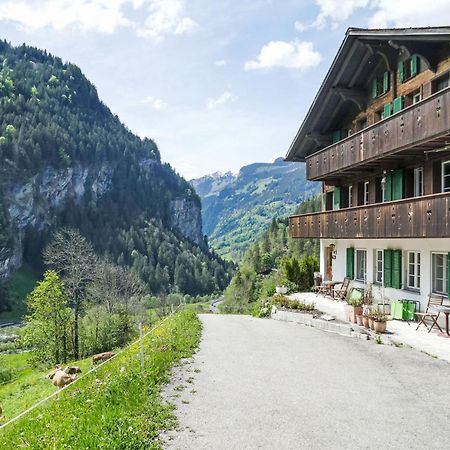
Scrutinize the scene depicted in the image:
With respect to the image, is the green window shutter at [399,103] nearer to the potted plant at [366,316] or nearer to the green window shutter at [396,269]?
the green window shutter at [396,269]

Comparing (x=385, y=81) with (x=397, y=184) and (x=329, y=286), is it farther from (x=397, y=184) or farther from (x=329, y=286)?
→ (x=329, y=286)

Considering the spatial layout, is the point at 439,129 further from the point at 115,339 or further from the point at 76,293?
the point at 76,293

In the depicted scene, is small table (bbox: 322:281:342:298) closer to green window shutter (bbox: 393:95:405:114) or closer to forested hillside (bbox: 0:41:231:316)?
green window shutter (bbox: 393:95:405:114)

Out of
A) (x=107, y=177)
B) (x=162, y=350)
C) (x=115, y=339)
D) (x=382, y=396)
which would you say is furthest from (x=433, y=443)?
(x=107, y=177)

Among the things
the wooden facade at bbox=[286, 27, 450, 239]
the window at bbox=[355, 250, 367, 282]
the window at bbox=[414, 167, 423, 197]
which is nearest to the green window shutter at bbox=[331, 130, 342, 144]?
the wooden facade at bbox=[286, 27, 450, 239]

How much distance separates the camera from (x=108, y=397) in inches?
312

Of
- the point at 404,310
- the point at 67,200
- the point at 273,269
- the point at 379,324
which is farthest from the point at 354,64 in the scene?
the point at 67,200

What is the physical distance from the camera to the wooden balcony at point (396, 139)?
45.5ft

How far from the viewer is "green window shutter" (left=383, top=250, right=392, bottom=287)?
61.6 feet

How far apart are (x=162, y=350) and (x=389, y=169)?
12666 mm

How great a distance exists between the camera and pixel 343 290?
23.2m

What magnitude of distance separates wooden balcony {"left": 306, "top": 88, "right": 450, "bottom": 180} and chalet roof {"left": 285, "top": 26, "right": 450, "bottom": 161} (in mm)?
2745

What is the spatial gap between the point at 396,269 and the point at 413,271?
65 cm

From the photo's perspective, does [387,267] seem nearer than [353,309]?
No
